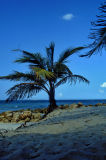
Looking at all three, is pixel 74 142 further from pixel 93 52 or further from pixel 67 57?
pixel 67 57

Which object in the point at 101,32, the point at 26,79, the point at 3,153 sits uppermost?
the point at 101,32

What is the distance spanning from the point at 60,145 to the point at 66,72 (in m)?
5.48

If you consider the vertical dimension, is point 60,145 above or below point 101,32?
below

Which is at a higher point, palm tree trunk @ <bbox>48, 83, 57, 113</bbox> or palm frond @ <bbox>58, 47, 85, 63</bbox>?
palm frond @ <bbox>58, 47, 85, 63</bbox>

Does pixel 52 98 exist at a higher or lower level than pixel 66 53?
lower

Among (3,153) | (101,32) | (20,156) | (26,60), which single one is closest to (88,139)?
(20,156)

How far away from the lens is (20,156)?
1.43 metres

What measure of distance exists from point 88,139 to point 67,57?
5.74m

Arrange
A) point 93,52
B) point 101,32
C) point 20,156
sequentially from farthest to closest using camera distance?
1. point 93,52
2. point 101,32
3. point 20,156

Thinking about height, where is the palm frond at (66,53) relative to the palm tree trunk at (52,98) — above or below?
above

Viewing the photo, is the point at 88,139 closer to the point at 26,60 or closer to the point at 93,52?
the point at 93,52

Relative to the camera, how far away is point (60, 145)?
160 centimetres

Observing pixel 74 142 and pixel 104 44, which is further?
pixel 104 44

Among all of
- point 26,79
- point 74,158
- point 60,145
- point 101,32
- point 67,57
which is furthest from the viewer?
point 67,57
